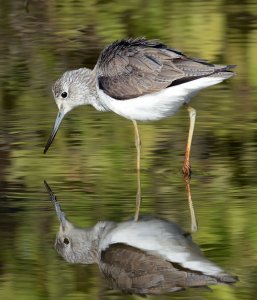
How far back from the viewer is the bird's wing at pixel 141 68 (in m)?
10.7

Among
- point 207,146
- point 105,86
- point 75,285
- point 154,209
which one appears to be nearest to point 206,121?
point 207,146

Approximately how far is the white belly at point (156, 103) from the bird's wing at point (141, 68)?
51 mm

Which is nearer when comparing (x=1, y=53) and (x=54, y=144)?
(x=54, y=144)

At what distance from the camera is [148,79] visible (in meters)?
10.9

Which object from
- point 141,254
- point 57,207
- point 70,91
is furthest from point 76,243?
point 70,91

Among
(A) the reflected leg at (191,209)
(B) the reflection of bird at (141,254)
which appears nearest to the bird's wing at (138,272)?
(B) the reflection of bird at (141,254)

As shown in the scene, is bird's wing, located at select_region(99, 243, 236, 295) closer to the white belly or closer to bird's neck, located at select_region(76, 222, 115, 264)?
bird's neck, located at select_region(76, 222, 115, 264)

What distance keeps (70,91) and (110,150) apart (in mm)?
773

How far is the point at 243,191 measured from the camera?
1029 centimetres

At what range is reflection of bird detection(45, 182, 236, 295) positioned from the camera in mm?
8297

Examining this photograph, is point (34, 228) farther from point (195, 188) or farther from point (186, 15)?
point (186, 15)

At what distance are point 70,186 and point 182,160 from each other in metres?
1.22

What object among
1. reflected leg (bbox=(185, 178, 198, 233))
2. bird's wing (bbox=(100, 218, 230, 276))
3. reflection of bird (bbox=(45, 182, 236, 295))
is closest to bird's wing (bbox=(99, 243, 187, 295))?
reflection of bird (bbox=(45, 182, 236, 295))

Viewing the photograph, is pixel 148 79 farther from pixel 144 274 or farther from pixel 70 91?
pixel 144 274
